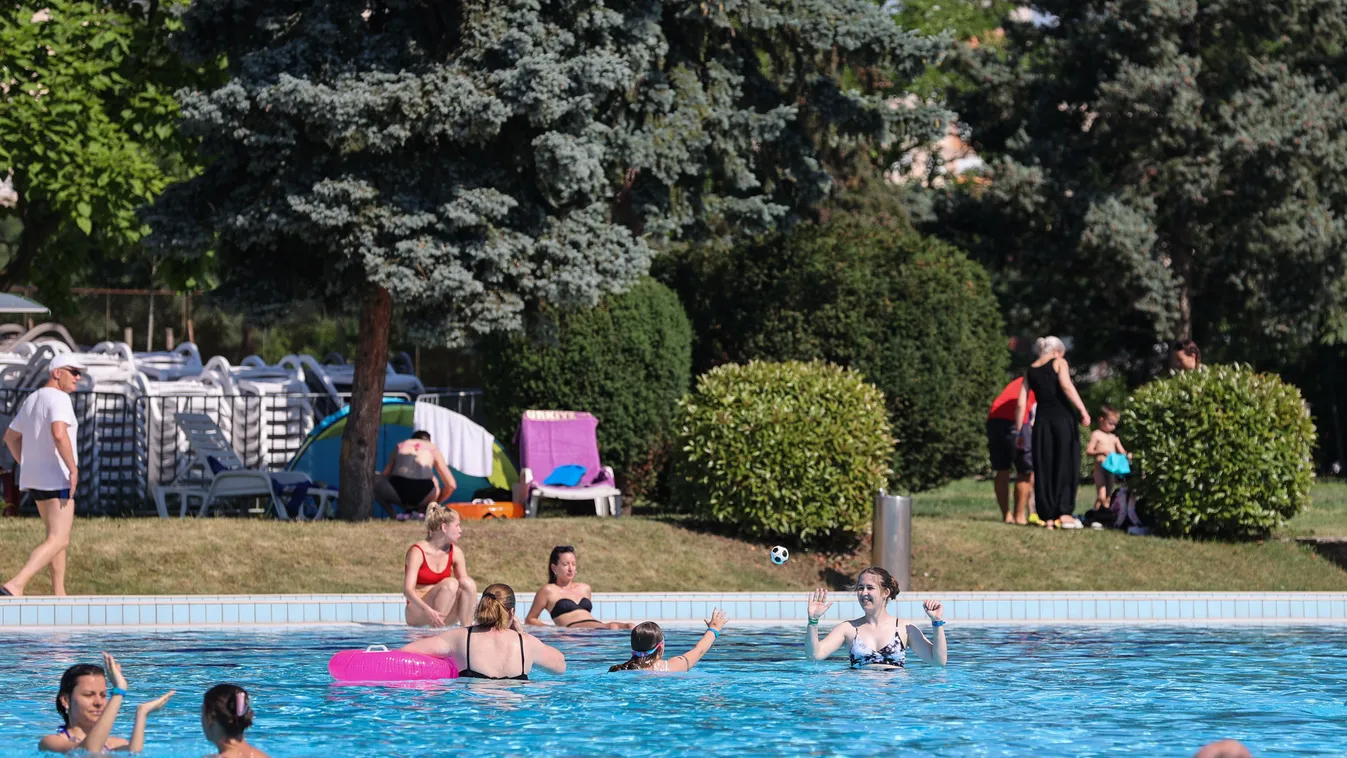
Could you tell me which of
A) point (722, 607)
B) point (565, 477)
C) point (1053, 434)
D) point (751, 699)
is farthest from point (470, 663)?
point (565, 477)

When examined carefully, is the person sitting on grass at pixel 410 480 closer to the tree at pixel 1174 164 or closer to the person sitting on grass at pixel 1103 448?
the person sitting on grass at pixel 1103 448

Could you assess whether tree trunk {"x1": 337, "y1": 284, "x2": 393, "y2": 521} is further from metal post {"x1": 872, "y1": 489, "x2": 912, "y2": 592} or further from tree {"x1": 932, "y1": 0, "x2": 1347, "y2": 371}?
tree {"x1": 932, "y1": 0, "x2": 1347, "y2": 371}

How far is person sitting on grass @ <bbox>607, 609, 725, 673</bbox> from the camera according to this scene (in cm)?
1076

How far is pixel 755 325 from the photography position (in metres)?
22.0

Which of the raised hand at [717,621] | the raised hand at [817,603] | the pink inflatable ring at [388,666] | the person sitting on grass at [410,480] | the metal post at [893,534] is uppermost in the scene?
the person sitting on grass at [410,480]

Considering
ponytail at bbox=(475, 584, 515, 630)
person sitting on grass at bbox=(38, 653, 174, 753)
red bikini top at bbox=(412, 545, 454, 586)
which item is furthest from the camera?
red bikini top at bbox=(412, 545, 454, 586)

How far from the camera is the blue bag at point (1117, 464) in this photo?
17680 mm

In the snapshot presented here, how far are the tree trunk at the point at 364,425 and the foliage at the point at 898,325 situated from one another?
518cm

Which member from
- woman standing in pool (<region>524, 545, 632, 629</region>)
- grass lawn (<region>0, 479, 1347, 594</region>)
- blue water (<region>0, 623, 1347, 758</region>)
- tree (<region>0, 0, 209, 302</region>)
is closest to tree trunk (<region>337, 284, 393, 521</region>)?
grass lawn (<region>0, 479, 1347, 594</region>)

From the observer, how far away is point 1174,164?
26672mm

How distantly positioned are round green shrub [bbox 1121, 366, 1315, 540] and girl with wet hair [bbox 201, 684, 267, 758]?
463 inches

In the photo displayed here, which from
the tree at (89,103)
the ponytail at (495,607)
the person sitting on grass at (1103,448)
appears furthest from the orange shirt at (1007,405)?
the tree at (89,103)

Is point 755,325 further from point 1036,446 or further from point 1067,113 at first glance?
point 1067,113

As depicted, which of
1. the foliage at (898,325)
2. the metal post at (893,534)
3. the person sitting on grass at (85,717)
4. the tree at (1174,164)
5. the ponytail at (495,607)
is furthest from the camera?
the tree at (1174,164)
